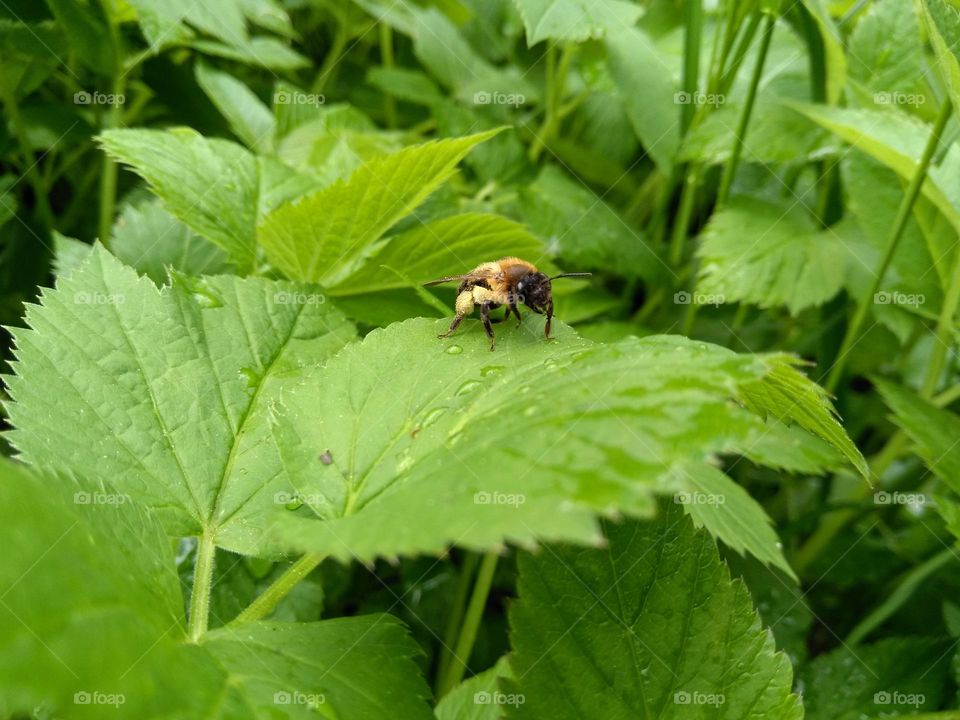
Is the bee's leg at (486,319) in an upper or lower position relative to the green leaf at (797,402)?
upper

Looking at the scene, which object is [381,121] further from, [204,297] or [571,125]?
[204,297]

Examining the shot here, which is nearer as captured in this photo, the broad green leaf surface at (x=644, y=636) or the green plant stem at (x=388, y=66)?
the broad green leaf surface at (x=644, y=636)
